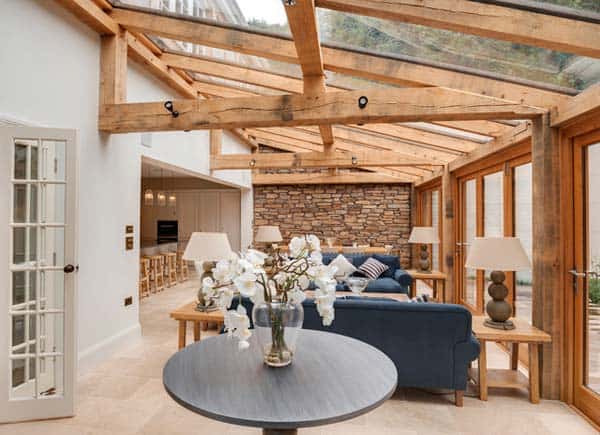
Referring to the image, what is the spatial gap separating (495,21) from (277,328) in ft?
7.05

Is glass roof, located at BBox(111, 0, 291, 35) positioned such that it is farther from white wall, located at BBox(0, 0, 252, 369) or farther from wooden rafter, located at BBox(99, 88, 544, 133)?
white wall, located at BBox(0, 0, 252, 369)

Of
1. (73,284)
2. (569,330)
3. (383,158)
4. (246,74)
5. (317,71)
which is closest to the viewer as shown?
(73,284)

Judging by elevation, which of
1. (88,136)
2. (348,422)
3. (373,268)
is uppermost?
(88,136)

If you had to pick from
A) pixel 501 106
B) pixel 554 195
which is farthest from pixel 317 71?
pixel 554 195

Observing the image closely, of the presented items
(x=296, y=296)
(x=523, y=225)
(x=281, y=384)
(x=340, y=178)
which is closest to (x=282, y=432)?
(x=281, y=384)

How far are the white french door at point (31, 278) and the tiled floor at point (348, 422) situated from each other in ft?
0.71

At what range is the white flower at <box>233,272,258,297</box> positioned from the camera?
1416 millimetres

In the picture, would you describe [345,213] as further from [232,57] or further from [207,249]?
[207,249]

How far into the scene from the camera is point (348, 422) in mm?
2570

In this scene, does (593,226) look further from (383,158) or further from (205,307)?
(383,158)

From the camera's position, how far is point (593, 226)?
2.69 metres

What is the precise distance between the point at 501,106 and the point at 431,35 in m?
0.81

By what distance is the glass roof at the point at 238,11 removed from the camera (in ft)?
9.48

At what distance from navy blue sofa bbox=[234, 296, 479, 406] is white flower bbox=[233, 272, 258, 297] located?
1447mm
